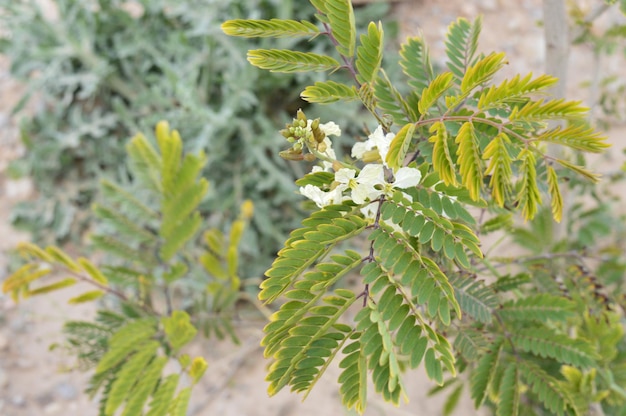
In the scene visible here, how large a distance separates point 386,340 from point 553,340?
418 millimetres

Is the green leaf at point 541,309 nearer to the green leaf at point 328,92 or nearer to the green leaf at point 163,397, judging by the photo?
the green leaf at point 328,92

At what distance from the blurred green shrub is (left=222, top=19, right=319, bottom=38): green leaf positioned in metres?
1.40

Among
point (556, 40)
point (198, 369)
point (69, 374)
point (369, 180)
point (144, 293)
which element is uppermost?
point (556, 40)

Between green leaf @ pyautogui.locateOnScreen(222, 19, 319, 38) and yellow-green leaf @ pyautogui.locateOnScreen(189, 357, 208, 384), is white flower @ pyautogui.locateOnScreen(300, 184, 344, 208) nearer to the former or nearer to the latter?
green leaf @ pyautogui.locateOnScreen(222, 19, 319, 38)

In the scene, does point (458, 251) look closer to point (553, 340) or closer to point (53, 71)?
point (553, 340)

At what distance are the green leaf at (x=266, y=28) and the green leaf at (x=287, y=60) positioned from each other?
20mm

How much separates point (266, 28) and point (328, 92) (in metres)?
0.10

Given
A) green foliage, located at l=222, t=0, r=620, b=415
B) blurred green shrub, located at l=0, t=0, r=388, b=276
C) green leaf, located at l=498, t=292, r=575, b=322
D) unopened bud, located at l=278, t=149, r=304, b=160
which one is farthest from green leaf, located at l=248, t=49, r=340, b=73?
blurred green shrub, located at l=0, t=0, r=388, b=276

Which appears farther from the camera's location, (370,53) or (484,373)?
(484,373)

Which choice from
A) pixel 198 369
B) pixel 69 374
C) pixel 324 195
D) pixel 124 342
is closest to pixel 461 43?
pixel 324 195

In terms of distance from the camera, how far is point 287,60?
2.29ft

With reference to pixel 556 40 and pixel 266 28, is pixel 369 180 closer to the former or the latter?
pixel 266 28

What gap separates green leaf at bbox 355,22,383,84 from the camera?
Result: 0.68 metres

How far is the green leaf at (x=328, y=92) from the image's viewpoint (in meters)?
0.69
